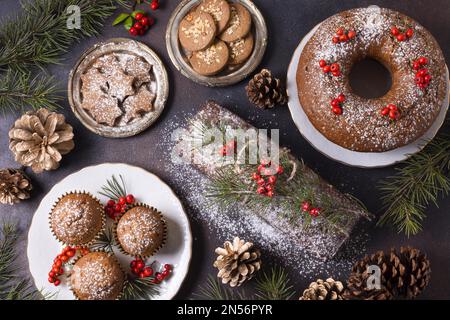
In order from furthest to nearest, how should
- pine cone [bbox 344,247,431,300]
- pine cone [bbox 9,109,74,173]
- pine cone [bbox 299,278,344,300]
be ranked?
1. pine cone [bbox 9,109,74,173]
2. pine cone [bbox 299,278,344,300]
3. pine cone [bbox 344,247,431,300]

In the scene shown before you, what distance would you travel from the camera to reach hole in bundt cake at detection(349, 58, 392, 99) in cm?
198

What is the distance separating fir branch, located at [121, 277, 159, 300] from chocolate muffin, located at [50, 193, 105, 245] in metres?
0.22

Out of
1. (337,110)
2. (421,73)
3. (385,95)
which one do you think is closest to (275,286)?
(337,110)

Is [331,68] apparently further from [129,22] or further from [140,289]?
[140,289]

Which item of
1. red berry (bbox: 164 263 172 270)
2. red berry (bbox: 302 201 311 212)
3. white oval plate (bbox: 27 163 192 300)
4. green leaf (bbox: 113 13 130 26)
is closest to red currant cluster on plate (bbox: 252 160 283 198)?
red berry (bbox: 302 201 311 212)

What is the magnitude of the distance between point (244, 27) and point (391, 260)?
99 centimetres

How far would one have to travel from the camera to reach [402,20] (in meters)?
1.84

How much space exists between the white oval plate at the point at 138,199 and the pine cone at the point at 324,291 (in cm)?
46

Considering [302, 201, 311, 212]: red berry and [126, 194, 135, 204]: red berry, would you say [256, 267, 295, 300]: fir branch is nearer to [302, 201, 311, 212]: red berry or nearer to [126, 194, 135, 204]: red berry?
[302, 201, 311, 212]: red berry

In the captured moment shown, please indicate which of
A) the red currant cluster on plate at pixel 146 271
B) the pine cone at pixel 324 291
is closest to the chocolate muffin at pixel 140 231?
the red currant cluster on plate at pixel 146 271

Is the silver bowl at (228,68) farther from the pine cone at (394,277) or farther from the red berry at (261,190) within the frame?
the pine cone at (394,277)

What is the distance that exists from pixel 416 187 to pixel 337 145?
32 cm
